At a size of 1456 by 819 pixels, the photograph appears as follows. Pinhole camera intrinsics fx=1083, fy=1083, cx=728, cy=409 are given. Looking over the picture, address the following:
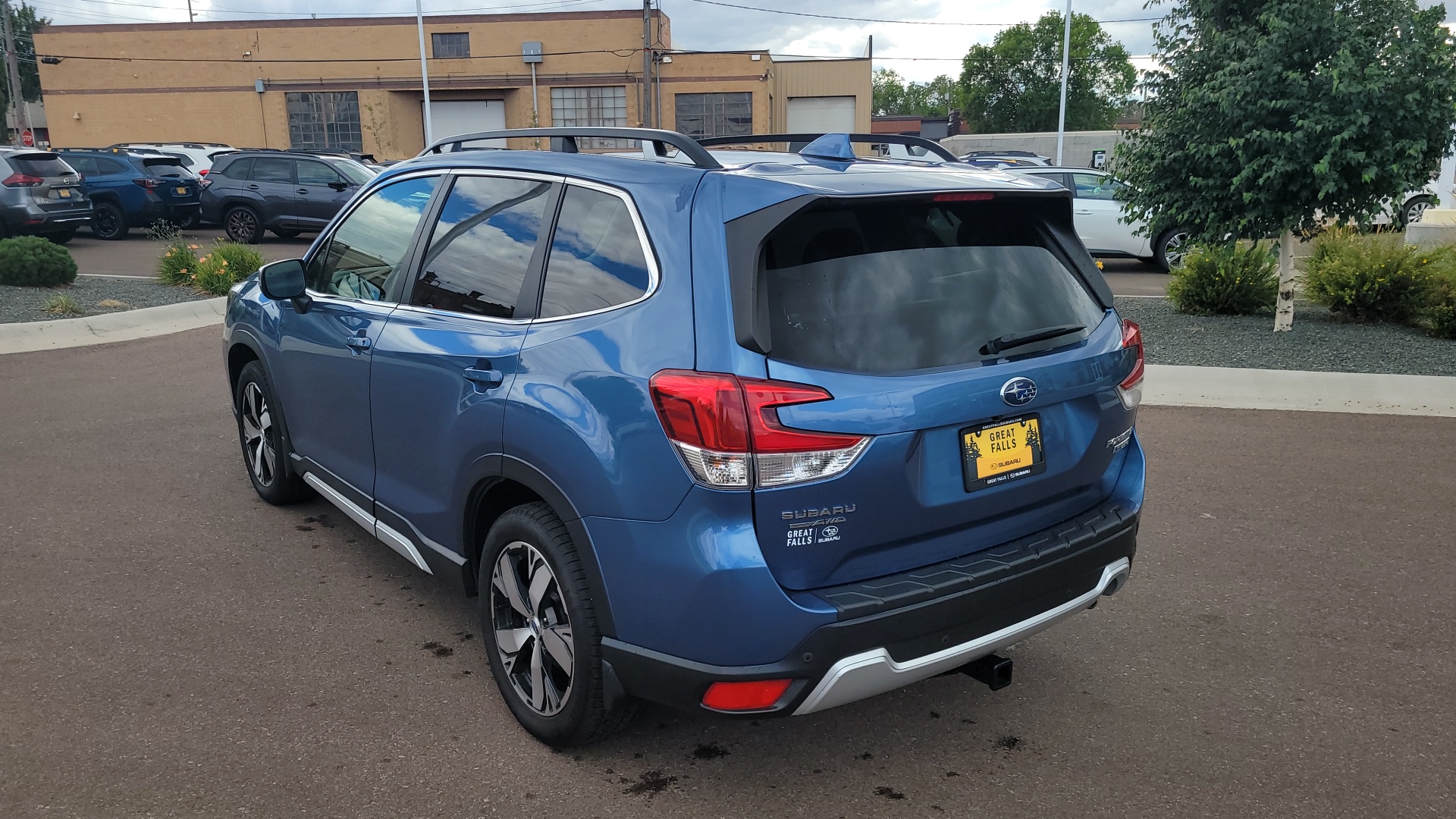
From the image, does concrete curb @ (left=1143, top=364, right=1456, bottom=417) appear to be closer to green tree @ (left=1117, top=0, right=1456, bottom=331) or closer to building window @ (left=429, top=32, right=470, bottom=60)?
green tree @ (left=1117, top=0, right=1456, bottom=331)

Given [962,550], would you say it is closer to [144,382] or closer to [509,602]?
[509,602]

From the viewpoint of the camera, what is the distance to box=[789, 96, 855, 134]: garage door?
5541cm

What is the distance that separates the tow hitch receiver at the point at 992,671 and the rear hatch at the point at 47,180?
18923 mm

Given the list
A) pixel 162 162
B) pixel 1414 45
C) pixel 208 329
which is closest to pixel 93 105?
pixel 162 162

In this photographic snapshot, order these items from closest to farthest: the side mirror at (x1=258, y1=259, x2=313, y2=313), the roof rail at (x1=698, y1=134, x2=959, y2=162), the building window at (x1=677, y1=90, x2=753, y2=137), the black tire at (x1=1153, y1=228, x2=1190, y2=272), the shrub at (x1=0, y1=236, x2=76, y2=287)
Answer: the roof rail at (x1=698, y1=134, x2=959, y2=162)
the side mirror at (x1=258, y1=259, x2=313, y2=313)
the shrub at (x1=0, y1=236, x2=76, y2=287)
the black tire at (x1=1153, y1=228, x2=1190, y2=272)
the building window at (x1=677, y1=90, x2=753, y2=137)

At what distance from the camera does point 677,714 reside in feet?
11.9

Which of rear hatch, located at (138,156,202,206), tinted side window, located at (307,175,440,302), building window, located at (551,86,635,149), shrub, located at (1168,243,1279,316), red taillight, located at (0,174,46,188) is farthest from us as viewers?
building window, located at (551,86,635,149)

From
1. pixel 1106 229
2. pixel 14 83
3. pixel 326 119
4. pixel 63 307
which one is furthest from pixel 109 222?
pixel 326 119

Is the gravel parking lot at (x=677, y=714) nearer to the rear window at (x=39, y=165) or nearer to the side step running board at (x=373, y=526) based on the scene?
the side step running board at (x=373, y=526)

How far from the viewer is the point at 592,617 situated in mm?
3016

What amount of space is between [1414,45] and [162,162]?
70.6 ft

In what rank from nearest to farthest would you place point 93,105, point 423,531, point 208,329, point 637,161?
1. point 637,161
2. point 423,531
3. point 208,329
4. point 93,105

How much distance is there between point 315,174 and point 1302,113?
17.1 meters

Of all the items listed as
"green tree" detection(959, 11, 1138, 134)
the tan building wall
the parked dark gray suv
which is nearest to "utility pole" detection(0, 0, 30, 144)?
the tan building wall
